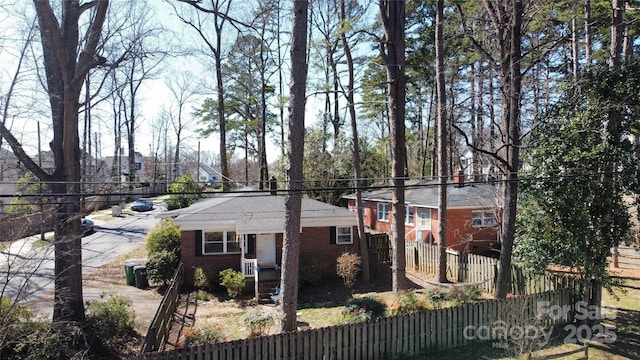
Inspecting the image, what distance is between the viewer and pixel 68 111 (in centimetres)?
1036

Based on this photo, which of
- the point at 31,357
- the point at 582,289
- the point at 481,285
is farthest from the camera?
the point at 481,285

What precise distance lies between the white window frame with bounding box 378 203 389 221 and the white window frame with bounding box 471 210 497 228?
7.42 m

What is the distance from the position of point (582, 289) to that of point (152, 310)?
13710mm

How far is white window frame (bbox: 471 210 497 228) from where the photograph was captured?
831 inches

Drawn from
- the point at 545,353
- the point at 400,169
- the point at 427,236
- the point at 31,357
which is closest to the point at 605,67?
the point at 400,169

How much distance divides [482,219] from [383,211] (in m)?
8.32

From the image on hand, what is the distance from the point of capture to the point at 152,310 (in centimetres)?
1380

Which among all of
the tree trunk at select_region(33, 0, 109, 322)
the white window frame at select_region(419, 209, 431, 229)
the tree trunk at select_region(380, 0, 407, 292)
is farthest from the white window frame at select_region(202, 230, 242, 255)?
the white window frame at select_region(419, 209, 431, 229)

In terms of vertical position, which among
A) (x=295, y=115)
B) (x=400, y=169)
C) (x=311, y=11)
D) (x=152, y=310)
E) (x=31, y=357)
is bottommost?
(x=152, y=310)

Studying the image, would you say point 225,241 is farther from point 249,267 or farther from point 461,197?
point 461,197

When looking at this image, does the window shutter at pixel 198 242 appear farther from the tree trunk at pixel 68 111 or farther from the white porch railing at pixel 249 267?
the tree trunk at pixel 68 111

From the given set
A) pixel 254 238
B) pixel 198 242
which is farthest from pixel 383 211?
pixel 198 242

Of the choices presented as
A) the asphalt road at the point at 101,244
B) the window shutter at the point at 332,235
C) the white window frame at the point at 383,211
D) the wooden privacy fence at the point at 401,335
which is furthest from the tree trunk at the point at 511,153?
A: the white window frame at the point at 383,211

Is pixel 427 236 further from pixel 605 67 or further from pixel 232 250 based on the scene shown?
pixel 605 67
